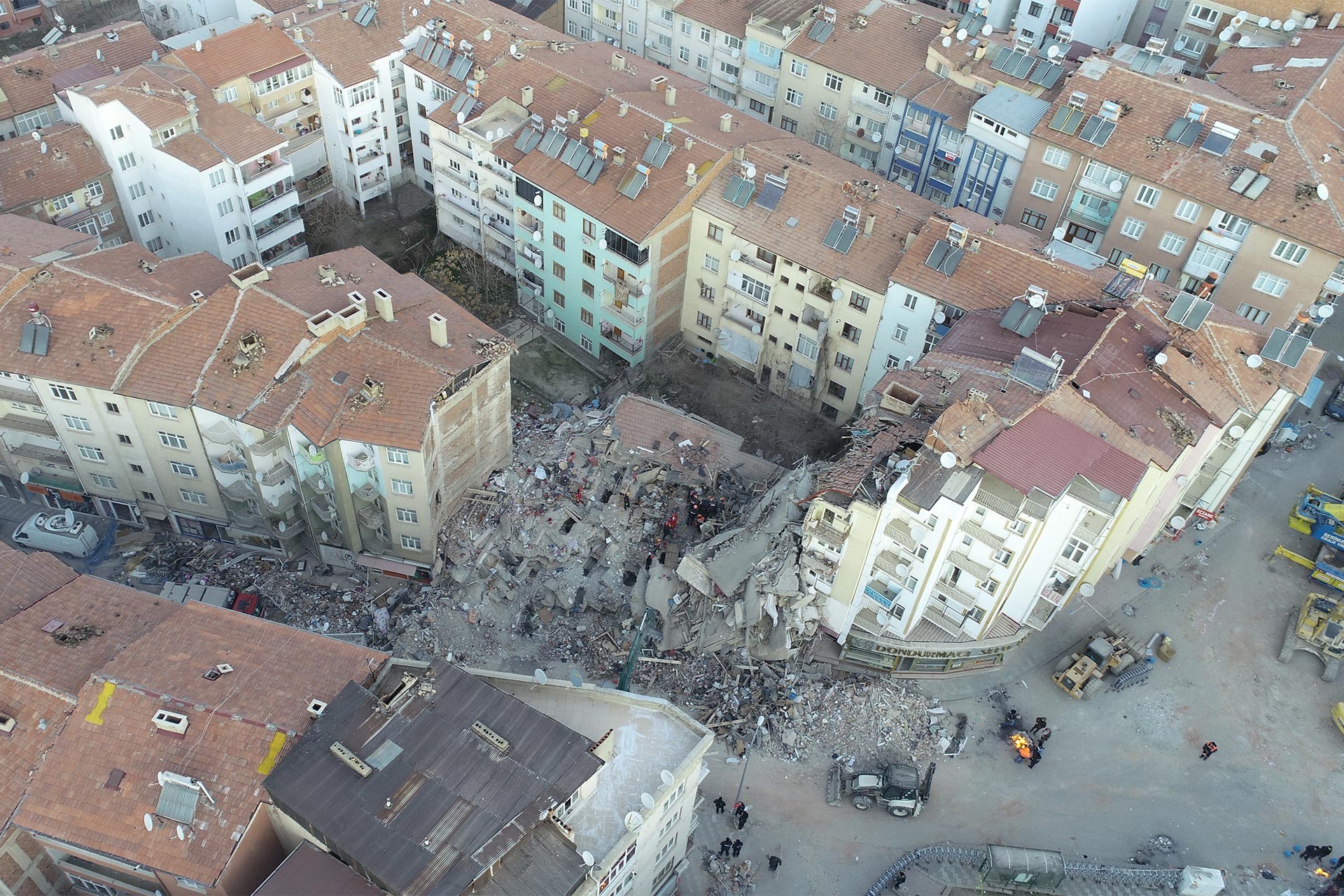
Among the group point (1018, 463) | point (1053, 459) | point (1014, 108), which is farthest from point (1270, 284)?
point (1018, 463)

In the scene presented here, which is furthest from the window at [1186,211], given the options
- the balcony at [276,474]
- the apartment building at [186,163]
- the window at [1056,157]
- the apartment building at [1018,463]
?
the apartment building at [186,163]

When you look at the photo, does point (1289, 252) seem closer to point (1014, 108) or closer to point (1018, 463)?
point (1014, 108)

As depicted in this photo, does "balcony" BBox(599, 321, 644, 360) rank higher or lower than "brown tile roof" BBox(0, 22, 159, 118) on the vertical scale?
lower

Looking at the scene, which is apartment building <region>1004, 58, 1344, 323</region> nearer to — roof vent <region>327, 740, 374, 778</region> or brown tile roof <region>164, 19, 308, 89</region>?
roof vent <region>327, 740, 374, 778</region>

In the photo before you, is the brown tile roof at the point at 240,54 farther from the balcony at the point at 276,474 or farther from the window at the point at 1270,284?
the window at the point at 1270,284

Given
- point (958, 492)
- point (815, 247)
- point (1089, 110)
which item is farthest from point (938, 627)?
point (1089, 110)

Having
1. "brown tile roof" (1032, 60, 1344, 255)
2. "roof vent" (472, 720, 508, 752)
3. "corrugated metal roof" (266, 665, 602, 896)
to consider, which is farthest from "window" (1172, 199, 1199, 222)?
"roof vent" (472, 720, 508, 752)
